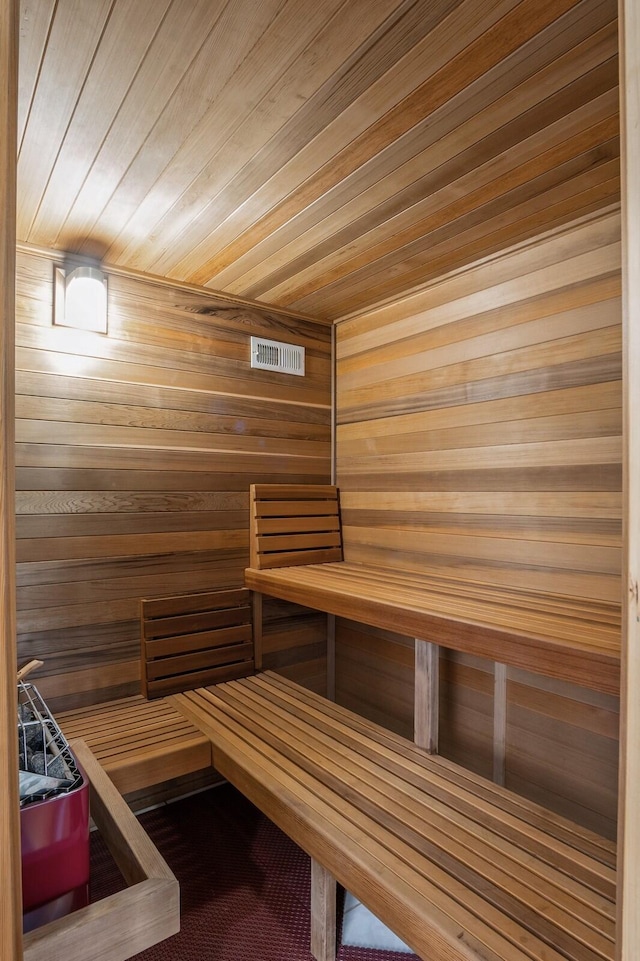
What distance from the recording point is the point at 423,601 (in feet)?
6.31

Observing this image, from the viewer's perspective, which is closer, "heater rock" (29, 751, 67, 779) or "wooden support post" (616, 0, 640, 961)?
"wooden support post" (616, 0, 640, 961)

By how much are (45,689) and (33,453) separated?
942 millimetres

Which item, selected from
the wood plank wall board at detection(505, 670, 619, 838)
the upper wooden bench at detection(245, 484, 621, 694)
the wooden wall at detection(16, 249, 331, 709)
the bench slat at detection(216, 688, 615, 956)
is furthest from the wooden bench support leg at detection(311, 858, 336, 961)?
the wooden wall at detection(16, 249, 331, 709)

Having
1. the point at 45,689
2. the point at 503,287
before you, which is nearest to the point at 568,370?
the point at 503,287

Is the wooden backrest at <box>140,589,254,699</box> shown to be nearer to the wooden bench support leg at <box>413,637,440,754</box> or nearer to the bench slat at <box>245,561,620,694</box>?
the bench slat at <box>245,561,620,694</box>

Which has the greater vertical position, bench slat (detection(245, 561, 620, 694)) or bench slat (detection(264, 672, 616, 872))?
bench slat (detection(245, 561, 620, 694))

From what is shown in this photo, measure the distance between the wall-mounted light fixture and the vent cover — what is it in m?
0.78

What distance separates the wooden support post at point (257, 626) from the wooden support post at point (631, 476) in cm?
214

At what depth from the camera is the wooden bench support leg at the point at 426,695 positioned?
6.67 ft

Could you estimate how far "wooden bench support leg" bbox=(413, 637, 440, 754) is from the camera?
2033 millimetres

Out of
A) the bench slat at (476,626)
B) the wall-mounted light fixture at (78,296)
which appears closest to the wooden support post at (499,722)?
the bench slat at (476,626)

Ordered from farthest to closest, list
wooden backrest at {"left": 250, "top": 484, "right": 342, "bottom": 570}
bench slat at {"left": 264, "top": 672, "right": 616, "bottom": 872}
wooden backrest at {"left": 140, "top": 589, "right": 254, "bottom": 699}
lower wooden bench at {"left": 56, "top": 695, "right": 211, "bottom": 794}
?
wooden backrest at {"left": 250, "top": 484, "right": 342, "bottom": 570} < wooden backrest at {"left": 140, "top": 589, "right": 254, "bottom": 699} < lower wooden bench at {"left": 56, "top": 695, "right": 211, "bottom": 794} < bench slat at {"left": 264, "top": 672, "right": 616, "bottom": 872}

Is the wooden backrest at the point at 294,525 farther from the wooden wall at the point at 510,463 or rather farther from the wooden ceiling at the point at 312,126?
the wooden ceiling at the point at 312,126

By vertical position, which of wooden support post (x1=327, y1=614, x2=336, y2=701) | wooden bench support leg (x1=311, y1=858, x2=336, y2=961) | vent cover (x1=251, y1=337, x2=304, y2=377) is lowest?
wooden bench support leg (x1=311, y1=858, x2=336, y2=961)
